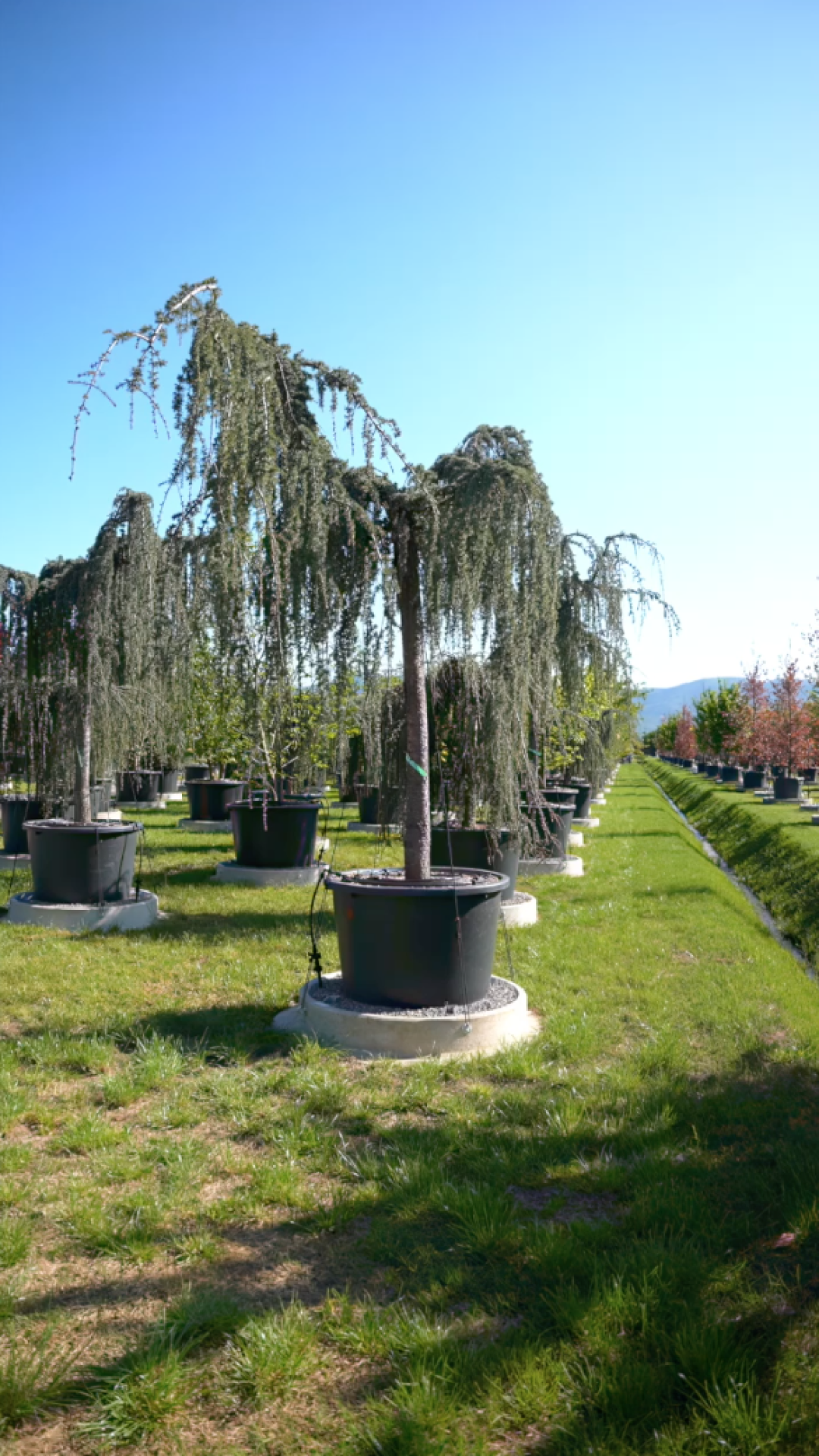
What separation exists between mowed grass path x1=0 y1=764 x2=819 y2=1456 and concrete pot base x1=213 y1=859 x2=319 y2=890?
4470 mm

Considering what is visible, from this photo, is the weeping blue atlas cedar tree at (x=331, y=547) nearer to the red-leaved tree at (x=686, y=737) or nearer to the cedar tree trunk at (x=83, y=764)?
the cedar tree trunk at (x=83, y=764)

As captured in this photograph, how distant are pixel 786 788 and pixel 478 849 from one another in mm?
20487

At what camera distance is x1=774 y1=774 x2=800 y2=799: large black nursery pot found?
2683 centimetres

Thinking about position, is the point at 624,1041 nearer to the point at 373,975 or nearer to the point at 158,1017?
the point at 373,975

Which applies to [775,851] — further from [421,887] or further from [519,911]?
[421,887]

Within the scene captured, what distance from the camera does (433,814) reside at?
962 centimetres

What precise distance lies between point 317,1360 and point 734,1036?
3.52m


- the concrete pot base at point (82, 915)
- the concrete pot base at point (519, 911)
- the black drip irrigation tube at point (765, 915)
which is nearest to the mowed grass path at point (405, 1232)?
the concrete pot base at point (82, 915)

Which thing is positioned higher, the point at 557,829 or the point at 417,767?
the point at 417,767

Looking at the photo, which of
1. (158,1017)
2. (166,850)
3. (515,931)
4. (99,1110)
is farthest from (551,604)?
(166,850)

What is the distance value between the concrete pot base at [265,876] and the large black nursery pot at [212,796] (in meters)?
5.32

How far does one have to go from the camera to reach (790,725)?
2820 cm

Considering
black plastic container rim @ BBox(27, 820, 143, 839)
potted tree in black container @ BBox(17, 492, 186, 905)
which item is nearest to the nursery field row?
black plastic container rim @ BBox(27, 820, 143, 839)

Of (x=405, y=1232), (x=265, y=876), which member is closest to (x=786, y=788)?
(x=265, y=876)
